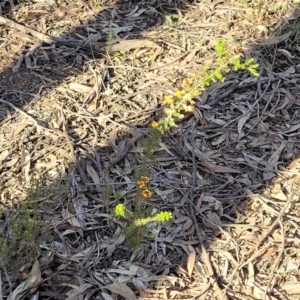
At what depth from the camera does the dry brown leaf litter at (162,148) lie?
2.40 metres

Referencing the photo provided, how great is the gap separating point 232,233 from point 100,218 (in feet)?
1.94

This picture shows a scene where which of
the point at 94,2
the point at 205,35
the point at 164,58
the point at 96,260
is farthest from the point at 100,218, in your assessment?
the point at 94,2

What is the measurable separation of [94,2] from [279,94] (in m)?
1.39

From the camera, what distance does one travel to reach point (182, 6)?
383 cm

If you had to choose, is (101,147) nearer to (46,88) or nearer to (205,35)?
(46,88)

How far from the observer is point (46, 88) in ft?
10.6

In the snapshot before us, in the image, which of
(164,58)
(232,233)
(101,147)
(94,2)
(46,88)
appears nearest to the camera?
(232,233)

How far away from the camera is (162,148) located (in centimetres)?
289

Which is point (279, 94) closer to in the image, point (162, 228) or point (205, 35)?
point (205, 35)

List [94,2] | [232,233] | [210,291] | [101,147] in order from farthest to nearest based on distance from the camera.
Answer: [94,2], [101,147], [232,233], [210,291]

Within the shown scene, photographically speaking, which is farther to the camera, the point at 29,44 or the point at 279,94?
the point at 29,44

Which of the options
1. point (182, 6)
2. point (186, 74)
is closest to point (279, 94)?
point (186, 74)

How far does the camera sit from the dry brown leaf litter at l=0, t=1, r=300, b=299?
7.89 ft

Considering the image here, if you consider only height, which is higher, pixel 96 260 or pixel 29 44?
pixel 29 44
